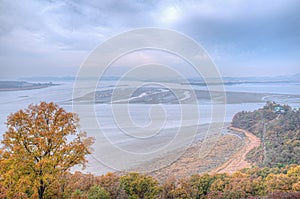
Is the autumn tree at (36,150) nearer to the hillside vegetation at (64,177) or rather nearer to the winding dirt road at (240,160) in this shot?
the hillside vegetation at (64,177)

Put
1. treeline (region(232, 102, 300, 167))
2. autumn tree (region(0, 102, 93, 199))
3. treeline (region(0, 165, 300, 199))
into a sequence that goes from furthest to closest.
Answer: treeline (region(232, 102, 300, 167)) < treeline (region(0, 165, 300, 199)) < autumn tree (region(0, 102, 93, 199))

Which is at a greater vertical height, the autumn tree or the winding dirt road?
the autumn tree

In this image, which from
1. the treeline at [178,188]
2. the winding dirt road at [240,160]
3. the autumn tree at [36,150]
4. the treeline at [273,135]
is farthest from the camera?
the treeline at [273,135]

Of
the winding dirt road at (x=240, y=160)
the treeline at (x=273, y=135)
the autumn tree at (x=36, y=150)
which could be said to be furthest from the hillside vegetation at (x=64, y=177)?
the treeline at (x=273, y=135)

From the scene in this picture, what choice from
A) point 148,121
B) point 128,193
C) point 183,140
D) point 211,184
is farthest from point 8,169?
point 183,140

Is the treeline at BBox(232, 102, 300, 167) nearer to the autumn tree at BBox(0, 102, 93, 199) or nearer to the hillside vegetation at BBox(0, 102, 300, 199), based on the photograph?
the hillside vegetation at BBox(0, 102, 300, 199)

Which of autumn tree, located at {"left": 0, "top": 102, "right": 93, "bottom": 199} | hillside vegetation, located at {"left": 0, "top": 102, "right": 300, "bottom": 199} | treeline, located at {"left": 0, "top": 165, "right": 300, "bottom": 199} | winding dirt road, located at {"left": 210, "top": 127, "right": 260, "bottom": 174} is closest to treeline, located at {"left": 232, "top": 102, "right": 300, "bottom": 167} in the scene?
winding dirt road, located at {"left": 210, "top": 127, "right": 260, "bottom": 174}
